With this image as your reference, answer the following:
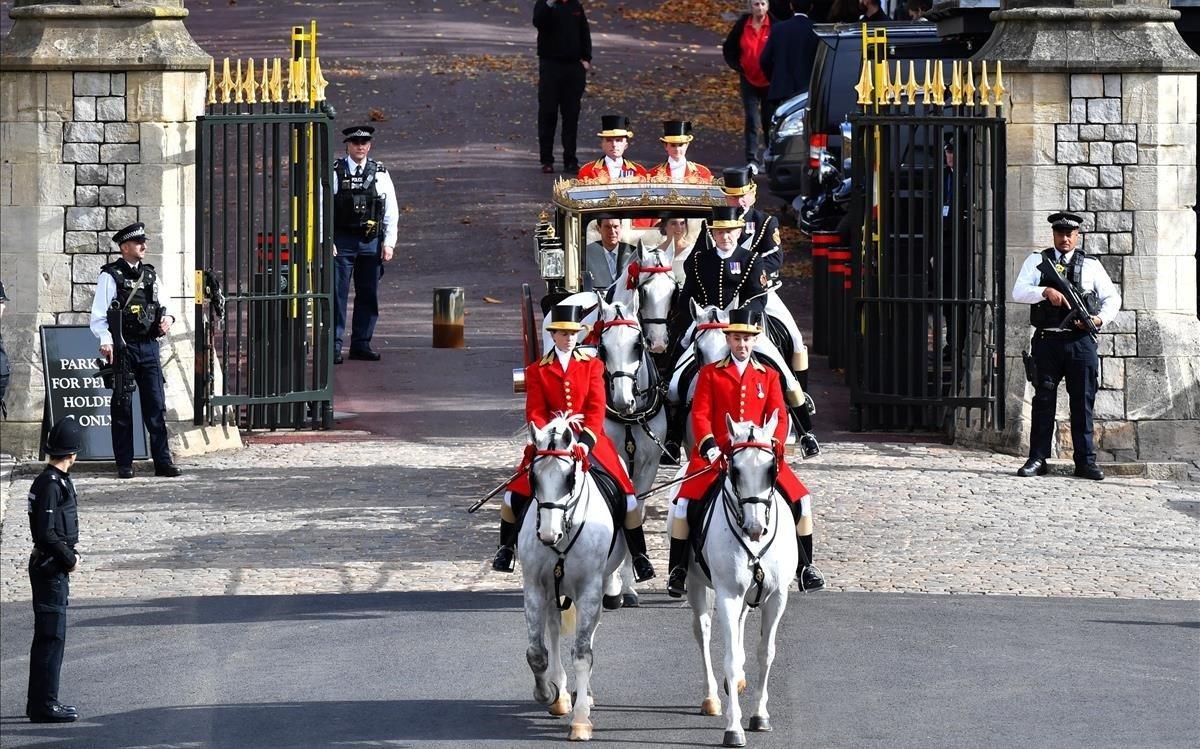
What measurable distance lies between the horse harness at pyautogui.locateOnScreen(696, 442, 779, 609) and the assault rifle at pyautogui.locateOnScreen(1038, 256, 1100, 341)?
7.55 m

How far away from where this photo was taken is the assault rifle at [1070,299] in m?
17.8

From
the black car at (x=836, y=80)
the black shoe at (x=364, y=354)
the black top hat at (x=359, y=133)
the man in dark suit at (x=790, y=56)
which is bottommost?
the black shoe at (x=364, y=354)

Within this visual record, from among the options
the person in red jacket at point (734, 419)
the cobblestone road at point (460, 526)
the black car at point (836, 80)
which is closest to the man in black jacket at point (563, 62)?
the black car at point (836, 80)

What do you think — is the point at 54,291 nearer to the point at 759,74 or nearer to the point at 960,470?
the point at 960,470

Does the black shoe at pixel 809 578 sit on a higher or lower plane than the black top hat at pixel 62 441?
lower

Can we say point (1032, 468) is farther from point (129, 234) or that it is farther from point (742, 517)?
point (742, 517)

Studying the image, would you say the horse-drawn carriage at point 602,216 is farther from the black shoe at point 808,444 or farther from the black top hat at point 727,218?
the black shoe at point 808,444

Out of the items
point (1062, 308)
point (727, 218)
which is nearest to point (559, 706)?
point (727, 218)

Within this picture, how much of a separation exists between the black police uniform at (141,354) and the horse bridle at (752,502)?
305 inches

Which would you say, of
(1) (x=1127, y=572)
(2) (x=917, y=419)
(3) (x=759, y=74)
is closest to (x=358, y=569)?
(1) (x=1127, y=572)

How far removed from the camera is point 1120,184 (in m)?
18.8

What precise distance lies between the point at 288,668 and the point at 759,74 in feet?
58.8

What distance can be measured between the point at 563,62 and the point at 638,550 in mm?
18127

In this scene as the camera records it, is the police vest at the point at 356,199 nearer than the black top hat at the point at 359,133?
No
